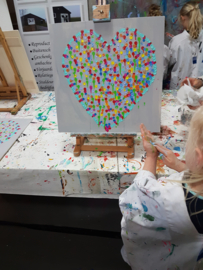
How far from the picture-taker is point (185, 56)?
1758mm

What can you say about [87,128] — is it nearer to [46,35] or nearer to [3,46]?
[3,46]

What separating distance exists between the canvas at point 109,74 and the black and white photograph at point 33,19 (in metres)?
1.43

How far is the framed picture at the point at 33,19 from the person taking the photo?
1.94 m

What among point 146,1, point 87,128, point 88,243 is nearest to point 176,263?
point 88,243

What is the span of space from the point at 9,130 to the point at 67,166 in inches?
21.0

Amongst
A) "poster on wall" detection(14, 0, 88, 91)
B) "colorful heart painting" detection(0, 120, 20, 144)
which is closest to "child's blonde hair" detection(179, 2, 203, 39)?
"poster on wall" detection(14, 0, 88, 91)

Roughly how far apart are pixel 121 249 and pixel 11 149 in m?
0.77

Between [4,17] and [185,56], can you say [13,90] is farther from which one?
[185,56]

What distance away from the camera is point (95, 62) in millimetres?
863

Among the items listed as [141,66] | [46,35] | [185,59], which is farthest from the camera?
[46,35]

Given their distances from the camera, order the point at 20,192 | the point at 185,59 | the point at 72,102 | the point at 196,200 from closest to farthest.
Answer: the point at 196,200, the point at 72,102, the point at 20,192, the point at 185,59

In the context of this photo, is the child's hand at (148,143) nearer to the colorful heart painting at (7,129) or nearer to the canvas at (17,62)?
the colorful heart painting at (7,129)

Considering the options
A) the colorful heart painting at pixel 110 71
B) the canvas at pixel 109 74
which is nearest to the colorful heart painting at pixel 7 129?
the canvas at pixel 109 74

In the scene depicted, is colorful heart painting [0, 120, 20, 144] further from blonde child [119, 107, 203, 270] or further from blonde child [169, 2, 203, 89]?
blonde child [169, 2, 203, 89]
